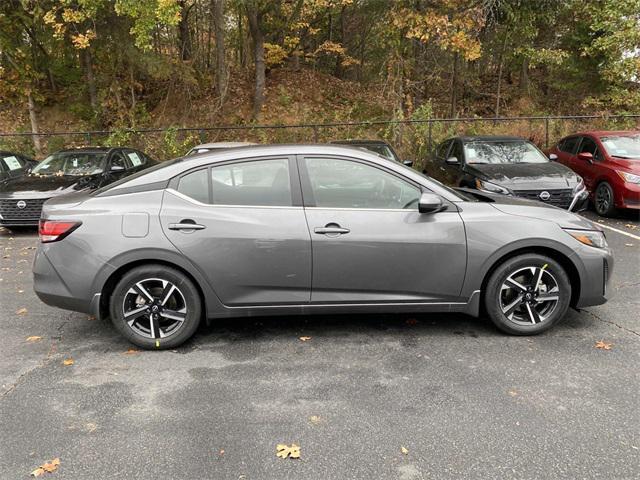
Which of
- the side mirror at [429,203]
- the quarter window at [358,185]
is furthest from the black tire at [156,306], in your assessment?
the side mirror at [429,203]

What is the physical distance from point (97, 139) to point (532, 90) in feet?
56.6

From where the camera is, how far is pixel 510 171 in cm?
856

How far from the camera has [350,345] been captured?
4.16 metres

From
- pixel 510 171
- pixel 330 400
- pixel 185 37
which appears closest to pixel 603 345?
pixel 330 400

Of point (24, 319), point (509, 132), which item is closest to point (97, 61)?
point (509, 132)

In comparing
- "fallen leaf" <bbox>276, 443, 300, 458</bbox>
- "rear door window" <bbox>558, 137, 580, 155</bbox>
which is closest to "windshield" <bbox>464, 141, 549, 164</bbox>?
"rear door window" <bbox>558, 137, 580, 155</bbox>

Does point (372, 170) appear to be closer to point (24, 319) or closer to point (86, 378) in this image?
point (86, 378)

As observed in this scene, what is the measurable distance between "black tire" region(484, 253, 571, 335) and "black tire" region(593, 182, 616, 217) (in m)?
6.32

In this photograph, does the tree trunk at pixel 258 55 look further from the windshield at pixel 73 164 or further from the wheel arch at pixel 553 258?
the wheel arch at pixel 553 258

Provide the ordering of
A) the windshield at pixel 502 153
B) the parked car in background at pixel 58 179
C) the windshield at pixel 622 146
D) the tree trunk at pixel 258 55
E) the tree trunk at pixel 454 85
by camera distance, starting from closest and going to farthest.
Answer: the parked car in background at pixel 58 179, the windshield at pixel 502 153, the windshield at pixel 622 146, the tree trunk at pixel 258 55, the tree trunk at pixel 454 85

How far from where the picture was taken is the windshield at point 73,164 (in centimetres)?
991

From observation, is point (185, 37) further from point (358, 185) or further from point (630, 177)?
point (358, 185)

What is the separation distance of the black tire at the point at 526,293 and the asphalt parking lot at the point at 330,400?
14 cm

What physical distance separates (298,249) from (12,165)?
10774 mm
